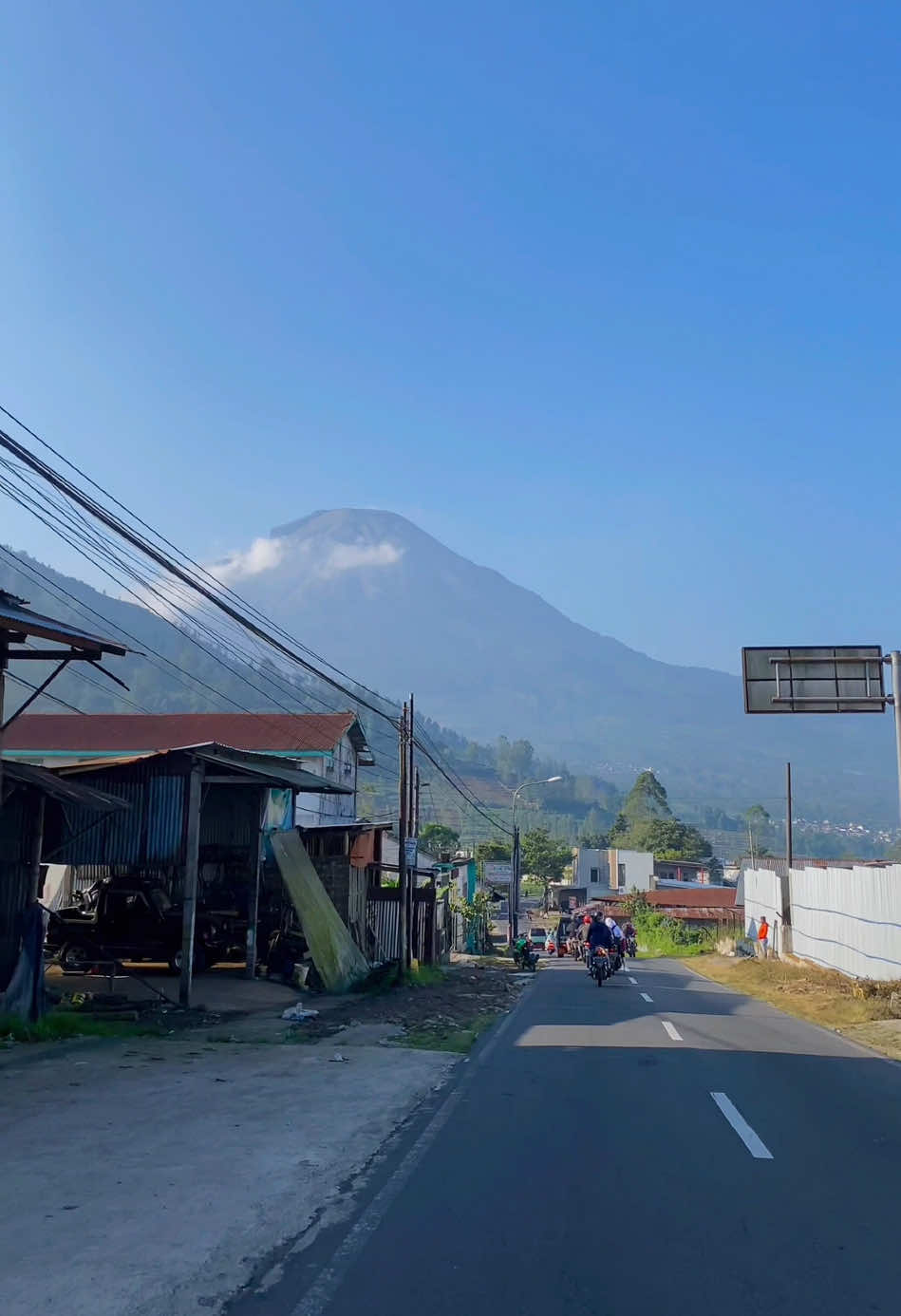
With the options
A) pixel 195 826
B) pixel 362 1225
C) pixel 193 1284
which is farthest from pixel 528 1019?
pixel 193 1284

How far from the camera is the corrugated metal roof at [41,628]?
11.4 metres

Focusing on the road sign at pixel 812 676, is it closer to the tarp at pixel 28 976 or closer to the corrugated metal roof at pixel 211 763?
the corrugated metal roof at pixel 211 763

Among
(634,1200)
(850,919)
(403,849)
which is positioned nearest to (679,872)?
(850,919)

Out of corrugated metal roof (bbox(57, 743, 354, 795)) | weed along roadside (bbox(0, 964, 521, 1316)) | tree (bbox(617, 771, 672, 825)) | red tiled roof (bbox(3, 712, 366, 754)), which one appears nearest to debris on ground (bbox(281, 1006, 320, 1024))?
weed along roadside (bbox(0, 964, 521, 1316))

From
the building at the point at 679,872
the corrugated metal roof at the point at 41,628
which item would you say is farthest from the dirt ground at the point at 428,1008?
the building at the point at 679,872

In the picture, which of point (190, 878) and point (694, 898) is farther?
point (694, 898)

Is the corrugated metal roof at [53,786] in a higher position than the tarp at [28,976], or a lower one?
higher

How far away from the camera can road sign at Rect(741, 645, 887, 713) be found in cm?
2045

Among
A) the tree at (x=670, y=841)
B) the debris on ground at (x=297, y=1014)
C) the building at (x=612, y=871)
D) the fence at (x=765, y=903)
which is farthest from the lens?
the tree at (x=670, y=841)

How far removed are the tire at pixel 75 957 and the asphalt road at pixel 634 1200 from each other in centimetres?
1120

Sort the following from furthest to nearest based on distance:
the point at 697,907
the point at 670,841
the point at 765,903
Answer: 1. the point at 670,841
2. the point at 697,907
3. the point at 765,903

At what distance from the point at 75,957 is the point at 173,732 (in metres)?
27.2

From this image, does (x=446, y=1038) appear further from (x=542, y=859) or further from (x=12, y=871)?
(x=542, y=859)

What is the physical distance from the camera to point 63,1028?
14406 millimetres
